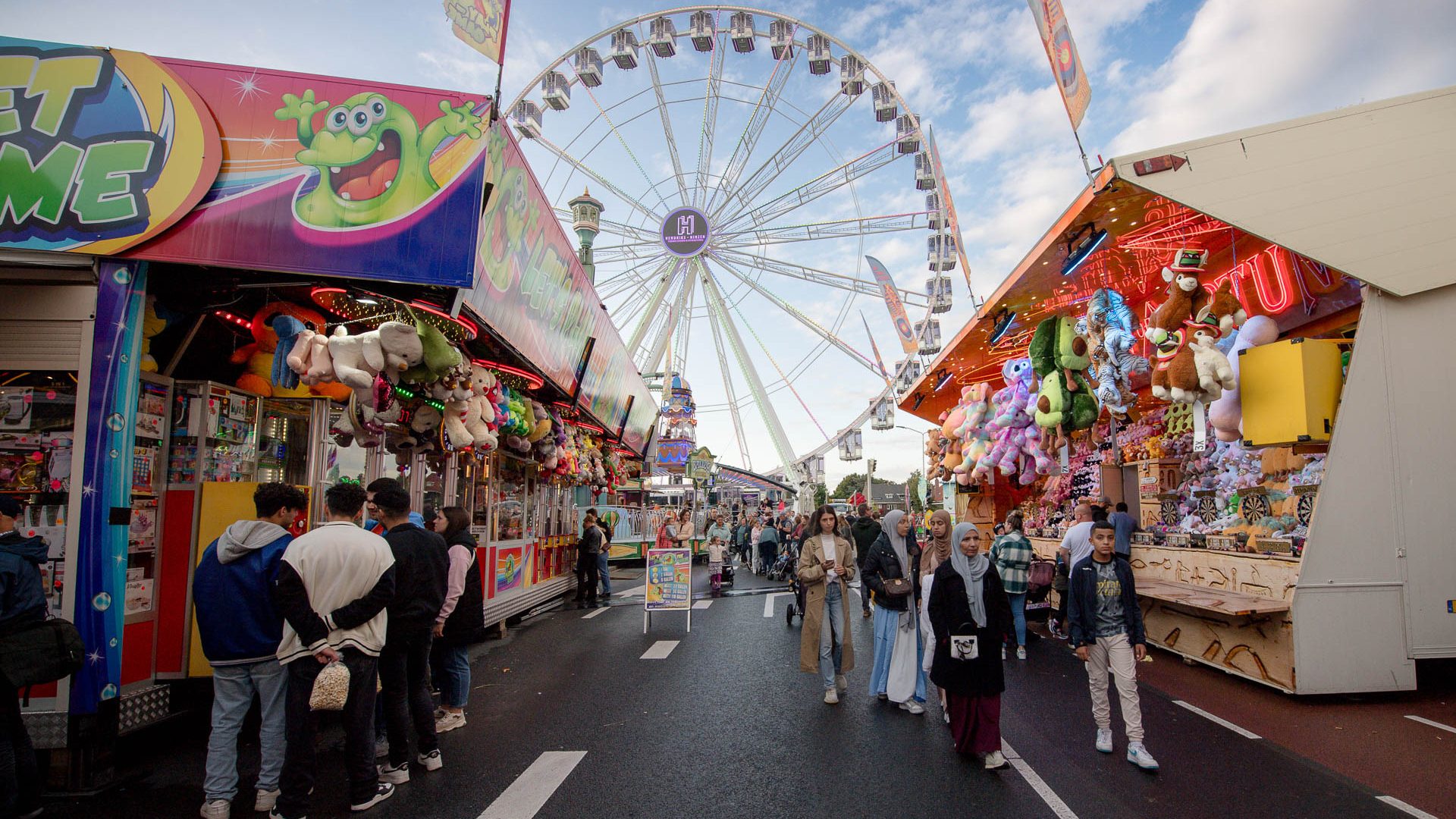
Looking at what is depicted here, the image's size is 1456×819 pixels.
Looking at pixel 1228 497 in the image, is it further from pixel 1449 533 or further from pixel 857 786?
pixel 857 786

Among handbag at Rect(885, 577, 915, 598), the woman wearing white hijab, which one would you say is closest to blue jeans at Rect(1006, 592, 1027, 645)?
the woman wearing white hijab

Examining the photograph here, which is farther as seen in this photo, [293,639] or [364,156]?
[364,156]

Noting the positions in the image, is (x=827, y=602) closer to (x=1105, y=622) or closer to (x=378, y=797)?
(x=1105, y=622)

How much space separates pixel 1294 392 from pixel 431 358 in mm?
6839

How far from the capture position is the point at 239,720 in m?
3.79

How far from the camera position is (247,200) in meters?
5.26

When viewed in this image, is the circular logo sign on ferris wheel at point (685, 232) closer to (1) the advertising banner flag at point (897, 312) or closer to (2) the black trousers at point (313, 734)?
(1) the advertising banner flag at point (897, 312)

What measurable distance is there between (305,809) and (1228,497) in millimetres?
8570

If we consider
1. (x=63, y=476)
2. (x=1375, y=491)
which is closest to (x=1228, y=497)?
(x=1375, y=491)

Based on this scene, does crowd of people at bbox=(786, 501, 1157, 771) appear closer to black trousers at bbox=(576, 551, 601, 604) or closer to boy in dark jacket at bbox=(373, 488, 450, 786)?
boy in dark jacket at bbox=(373, 488, 450, 786)

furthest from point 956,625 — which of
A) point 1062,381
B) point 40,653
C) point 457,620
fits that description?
point 1062,381

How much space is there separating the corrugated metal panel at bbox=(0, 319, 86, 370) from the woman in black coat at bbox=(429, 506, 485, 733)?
236 centimetres

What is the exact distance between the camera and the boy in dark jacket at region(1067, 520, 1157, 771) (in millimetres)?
4645

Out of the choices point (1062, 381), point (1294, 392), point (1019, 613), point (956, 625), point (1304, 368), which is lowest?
point (1019, 613)
